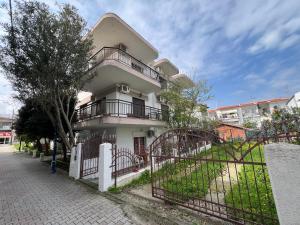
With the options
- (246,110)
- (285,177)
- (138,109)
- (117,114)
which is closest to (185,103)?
(138,109)

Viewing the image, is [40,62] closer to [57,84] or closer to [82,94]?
[57,84]

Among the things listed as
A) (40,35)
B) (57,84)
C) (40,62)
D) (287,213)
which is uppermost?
(40,35)

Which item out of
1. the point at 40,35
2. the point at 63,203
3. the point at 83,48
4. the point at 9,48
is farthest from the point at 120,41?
the point at 63,203

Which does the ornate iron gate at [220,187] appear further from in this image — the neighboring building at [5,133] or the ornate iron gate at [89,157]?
the neighboring building at [5,133]

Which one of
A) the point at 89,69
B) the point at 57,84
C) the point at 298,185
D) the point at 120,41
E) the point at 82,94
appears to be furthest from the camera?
the point at 82,94

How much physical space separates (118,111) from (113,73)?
8.34ft

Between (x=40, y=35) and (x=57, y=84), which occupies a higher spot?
(x=40, y=35)

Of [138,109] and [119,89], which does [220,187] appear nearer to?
[138,109]

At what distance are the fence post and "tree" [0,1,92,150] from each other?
16.8ft

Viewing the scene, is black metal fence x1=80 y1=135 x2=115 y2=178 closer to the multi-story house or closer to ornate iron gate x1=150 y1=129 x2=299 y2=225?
the multi-story house

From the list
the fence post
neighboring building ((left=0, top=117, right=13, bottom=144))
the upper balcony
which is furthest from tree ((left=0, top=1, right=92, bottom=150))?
neighboring building ((left=0, top=117, right=13, bottom=144))

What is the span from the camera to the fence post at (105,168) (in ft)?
21.2

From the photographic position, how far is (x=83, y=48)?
30.9 feet

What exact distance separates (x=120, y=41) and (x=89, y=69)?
162 inches
